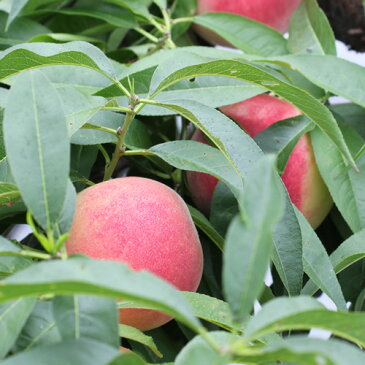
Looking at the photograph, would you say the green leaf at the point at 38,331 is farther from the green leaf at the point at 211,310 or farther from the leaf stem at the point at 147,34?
the leaf stem at the point at 147,34

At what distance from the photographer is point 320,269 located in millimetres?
586

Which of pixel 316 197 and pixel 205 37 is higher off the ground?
pixel 205 37

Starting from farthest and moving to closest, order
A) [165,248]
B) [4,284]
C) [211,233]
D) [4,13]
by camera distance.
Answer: [4,13] < [211,233] < [165,248] < [4,284]

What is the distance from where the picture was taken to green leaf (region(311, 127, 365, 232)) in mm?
702

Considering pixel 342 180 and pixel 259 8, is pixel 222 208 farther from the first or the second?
pixel 259 8

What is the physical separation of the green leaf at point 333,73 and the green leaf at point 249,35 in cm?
12

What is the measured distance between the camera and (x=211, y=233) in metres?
0.67

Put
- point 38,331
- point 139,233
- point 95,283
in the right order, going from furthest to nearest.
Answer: point 139,233
point 38,331
point 95,283

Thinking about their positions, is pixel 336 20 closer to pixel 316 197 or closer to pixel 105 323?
pixel 316 197

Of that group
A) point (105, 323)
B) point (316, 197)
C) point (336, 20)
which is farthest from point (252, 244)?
point (336, 20)

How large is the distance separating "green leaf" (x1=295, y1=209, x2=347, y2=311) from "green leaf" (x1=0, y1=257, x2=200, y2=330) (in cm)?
25

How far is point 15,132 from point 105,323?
0.12 m

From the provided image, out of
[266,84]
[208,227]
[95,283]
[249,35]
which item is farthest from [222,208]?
[95,283]

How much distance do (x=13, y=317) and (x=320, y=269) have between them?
266mm
